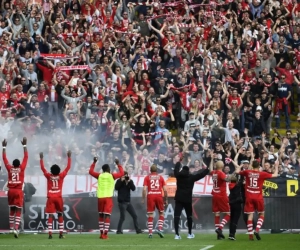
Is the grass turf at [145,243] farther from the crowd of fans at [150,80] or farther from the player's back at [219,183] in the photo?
the crowd of fans at [150,80]

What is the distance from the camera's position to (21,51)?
134ft

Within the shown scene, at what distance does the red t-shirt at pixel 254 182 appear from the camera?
30203 mm

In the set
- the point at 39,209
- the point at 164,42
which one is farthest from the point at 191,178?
the point at 164,42

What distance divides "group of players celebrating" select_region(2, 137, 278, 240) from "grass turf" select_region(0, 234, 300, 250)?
409 mm

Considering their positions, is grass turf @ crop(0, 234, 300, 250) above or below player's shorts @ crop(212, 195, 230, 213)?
below

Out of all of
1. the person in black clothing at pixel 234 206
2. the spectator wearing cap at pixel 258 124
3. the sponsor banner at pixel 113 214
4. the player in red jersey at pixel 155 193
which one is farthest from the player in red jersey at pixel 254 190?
the spectator wearing cap at pixel 258 124

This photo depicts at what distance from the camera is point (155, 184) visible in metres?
31.7

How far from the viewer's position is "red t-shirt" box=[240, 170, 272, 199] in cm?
3020

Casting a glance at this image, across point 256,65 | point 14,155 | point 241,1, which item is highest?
point 241,1

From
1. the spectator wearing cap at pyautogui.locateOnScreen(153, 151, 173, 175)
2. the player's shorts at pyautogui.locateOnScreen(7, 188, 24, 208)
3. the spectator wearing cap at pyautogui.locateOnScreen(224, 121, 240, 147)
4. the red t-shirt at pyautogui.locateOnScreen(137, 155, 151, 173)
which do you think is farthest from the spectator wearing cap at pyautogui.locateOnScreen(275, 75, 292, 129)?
the player's shorts at pyautogui.locateOnScreen(7, 188, 24, 208)

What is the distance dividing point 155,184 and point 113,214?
135 inches

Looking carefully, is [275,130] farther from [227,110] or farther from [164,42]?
[164,42]

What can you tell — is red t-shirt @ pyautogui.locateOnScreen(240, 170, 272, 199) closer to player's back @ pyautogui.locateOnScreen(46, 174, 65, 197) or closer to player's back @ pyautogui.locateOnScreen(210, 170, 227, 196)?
player's back @ pyautogui.locateOnScreen(210, 170, 227, 196)

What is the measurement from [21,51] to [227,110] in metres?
7.46
